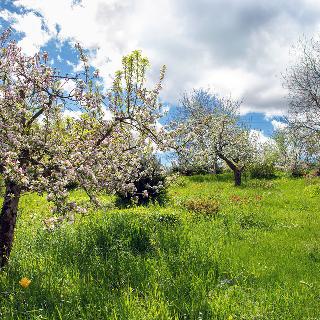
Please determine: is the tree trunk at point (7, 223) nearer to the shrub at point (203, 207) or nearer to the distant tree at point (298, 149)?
the shrub at point (203, 207)

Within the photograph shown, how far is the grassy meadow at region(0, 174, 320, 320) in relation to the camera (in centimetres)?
614

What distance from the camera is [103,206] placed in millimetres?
7707

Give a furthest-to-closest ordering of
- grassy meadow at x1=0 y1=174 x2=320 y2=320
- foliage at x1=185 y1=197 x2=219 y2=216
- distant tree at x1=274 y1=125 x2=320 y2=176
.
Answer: distant tree at x1=274 y1=125 x2=320 y2=176, foliage at x1=185 y1=197 x2=219 y2=216, grassy meadow at x1=0 y1=174 x2=320 y2=320

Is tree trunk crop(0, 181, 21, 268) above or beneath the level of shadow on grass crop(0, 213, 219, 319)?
above

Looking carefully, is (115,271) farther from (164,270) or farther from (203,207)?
(203,207)

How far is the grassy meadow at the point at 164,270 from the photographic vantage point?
6.14 metres

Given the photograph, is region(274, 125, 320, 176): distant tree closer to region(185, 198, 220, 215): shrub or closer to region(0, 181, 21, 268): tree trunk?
region(185, 198, 220, 215): shrub

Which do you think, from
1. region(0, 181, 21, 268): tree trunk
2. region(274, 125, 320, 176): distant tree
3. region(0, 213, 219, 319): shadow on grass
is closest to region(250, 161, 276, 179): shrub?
region(274, 125, 320, 176): distant tree

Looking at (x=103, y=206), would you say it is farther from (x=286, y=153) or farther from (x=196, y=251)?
(x=286, y=153)

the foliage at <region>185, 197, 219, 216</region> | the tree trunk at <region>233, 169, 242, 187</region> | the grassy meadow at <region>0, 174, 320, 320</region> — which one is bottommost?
the grassy meadow at <region>0, 174, 320, 320</region>

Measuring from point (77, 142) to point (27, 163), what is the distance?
106cm

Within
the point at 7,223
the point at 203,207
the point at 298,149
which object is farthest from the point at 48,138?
the point at 298,149

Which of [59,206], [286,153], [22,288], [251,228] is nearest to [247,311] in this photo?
[59,206]

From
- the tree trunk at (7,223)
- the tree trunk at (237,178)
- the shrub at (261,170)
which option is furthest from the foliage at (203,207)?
the shrub at (261,170)
